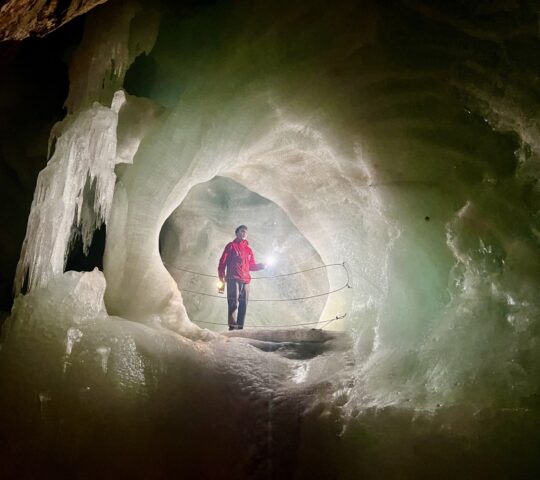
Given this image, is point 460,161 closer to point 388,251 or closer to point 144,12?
point 388,251

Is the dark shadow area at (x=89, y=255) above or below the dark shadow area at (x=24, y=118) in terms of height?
below

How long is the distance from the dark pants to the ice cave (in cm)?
205

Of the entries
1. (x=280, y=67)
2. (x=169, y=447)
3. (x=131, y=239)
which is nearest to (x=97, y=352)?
(x=169, y=447)

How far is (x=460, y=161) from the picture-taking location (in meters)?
4.44

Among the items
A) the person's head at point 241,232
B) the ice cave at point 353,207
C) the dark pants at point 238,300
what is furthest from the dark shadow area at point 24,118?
the dark pants at point 238,300

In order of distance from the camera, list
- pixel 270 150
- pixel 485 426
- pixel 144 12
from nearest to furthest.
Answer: pixel 485 426 → pixel 144 12 → pixel 270 150

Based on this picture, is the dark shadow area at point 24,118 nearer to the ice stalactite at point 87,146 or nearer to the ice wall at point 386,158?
the ice stalactite at point 87,146

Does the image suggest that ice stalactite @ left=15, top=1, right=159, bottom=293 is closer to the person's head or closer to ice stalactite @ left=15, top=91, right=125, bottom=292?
ice stalactite @ left=15, top=91, right=125, bottom=292

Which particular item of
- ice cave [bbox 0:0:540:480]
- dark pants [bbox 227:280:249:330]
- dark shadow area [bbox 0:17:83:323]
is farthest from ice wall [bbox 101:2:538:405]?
dark pants [bbox 227:280:249:330]

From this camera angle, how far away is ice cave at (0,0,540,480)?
335 cm

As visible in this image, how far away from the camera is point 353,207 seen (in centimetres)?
644

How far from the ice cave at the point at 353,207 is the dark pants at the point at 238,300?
205 cm

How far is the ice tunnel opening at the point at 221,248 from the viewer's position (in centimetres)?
1191

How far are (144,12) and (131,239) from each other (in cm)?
237
